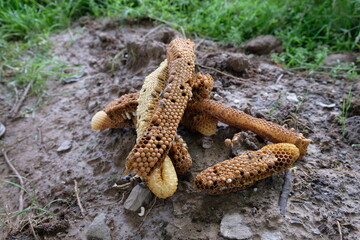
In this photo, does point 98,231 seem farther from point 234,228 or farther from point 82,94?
point 82,94

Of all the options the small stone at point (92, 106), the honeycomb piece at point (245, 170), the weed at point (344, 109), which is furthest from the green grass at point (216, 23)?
the honeycomb piece at point (245, 170)

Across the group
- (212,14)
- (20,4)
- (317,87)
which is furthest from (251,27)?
(20,4)

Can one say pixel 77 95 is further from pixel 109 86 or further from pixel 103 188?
pixel 103 188

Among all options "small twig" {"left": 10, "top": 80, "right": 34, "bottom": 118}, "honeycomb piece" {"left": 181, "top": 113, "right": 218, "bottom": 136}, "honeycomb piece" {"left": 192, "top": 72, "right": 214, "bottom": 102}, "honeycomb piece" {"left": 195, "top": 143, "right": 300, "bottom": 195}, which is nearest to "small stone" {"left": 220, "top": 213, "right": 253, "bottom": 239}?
"honeycomb piece" {"left": 195, "top": 143, "right": 300, "bottom": 195}

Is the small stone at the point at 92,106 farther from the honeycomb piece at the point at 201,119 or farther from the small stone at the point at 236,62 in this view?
the small stone at the point at 236,62

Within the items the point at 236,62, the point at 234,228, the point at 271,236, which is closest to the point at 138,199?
the point at 234,228
